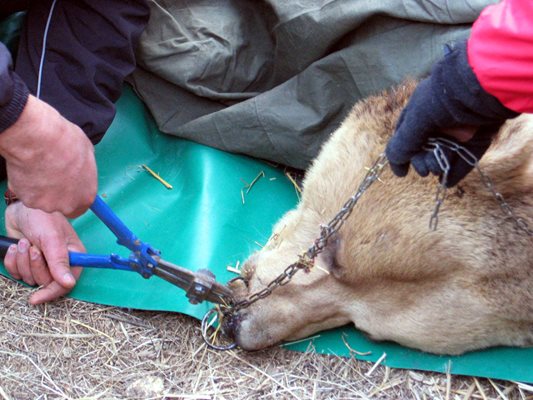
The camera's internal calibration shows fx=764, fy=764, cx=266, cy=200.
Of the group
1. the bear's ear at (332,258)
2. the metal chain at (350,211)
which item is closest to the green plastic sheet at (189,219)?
the metal chain at (350,211)

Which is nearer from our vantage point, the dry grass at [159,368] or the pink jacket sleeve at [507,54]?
the pink jacket sleeve at [507,54]

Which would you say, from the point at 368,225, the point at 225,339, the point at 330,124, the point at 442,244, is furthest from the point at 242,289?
the point at 330,124

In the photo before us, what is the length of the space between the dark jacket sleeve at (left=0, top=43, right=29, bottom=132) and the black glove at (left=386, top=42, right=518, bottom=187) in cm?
112

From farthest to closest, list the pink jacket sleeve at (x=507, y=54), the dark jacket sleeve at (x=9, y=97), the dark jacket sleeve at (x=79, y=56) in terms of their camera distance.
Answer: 1. the dark jacket sleeve at (x=79, y=56)
2. the dark jacket sleeve at (x=9, y=97)
3. the pink jacket sleeve at (x=507, y=54)

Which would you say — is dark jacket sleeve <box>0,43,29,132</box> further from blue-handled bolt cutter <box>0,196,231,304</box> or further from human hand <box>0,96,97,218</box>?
blue-handled bolt cutter <box>0,196,231,304</box>

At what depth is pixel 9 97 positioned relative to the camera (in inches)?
90.2

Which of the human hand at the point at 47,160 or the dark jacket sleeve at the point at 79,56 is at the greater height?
the human hand at the point at 47,160

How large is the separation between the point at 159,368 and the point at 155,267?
0.38 metres

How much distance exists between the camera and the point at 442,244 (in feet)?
8.52

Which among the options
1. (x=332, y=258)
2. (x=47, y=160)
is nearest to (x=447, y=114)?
(x=332, y=258)

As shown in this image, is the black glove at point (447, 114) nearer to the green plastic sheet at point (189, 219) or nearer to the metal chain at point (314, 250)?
the metal chain at point (314, 250)

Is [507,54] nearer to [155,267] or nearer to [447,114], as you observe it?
[447,114]

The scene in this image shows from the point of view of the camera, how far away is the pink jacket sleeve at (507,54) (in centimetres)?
182

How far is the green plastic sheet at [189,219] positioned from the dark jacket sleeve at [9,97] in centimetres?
100
